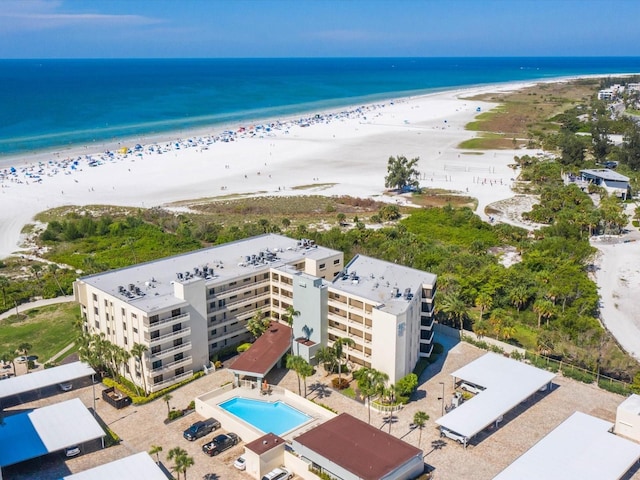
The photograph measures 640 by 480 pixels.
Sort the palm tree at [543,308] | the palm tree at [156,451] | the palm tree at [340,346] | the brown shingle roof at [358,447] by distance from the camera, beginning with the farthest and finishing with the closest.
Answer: the palm tree at [543,308], the palm tree at [340,346], the palm tree at [156,451], the brown shingle roof at [358,447]

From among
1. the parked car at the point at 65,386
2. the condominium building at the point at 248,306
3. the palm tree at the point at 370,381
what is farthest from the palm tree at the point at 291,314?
the parked car at the point at 65,386

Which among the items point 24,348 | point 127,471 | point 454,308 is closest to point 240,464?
point 127,471

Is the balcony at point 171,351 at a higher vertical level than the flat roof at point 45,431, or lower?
higher

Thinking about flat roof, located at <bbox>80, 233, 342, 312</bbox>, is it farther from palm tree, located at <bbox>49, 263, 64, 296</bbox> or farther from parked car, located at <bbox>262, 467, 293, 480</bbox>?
palm tree, located at <bbox>49, 263, 64, 296</bbox>

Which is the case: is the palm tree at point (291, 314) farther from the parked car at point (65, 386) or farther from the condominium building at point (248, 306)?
the parked car at point (65, 386)

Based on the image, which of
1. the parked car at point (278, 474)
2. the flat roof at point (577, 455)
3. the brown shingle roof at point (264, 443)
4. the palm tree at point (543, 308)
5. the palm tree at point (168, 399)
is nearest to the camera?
the flat roof at point (577, 455)

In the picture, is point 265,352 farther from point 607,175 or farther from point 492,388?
point 607,175

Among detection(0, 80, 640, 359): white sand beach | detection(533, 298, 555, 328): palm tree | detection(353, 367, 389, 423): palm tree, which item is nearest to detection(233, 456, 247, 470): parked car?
detection(353, 367, 389, 423): palm tree
